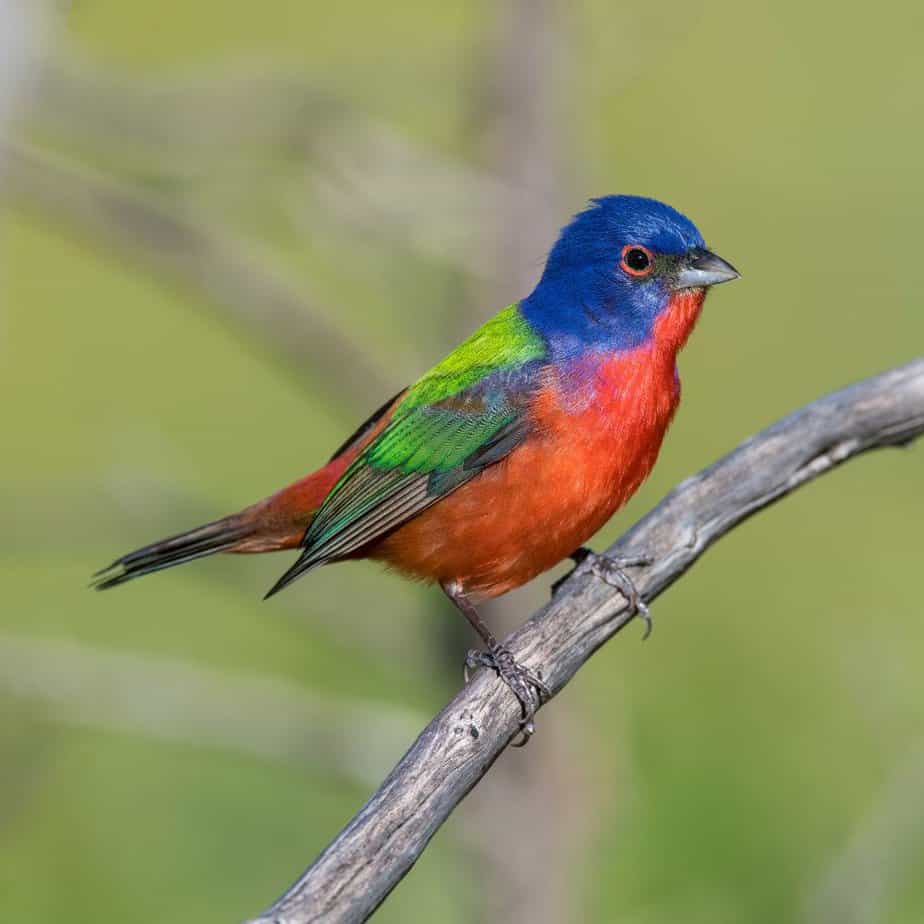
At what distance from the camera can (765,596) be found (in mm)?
9547

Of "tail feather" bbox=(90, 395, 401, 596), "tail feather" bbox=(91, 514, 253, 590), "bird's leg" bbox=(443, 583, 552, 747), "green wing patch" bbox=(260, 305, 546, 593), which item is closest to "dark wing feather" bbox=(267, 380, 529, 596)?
"green wing patch" bbox=(260, 305, 546, 593)

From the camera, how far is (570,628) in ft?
14.7

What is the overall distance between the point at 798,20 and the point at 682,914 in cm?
1042

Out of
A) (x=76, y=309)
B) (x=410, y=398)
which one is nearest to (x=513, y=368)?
(x=410, y=398)

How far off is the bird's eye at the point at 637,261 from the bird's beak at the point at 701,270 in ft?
0.35

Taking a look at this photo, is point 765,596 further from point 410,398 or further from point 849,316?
point 410,398

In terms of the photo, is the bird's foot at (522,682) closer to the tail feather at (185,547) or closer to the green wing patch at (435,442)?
the green wing patch at (435,442)

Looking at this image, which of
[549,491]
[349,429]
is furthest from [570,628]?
[349,429]

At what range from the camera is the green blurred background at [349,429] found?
5.50 m

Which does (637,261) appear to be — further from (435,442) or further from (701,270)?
(435,442)

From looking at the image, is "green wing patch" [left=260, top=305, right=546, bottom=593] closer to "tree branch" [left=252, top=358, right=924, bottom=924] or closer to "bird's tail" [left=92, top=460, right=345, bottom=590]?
"bird's tail" [left=92, top=460, right=345, bottom=590]

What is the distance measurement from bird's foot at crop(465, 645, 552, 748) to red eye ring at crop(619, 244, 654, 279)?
1.40 metres

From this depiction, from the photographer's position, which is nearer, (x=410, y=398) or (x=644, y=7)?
(x=410, y=398)

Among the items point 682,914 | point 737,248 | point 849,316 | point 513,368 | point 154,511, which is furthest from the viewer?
point 737,248
